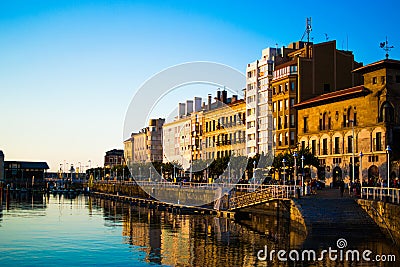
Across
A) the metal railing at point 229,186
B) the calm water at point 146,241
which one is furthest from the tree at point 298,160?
the calm water at point 146,241

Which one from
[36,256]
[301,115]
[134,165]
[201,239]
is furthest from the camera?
[134,165]

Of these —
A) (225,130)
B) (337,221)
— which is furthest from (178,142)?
(337,221)

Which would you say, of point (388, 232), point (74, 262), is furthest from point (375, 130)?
point (74, 262)

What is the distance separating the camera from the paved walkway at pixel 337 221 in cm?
4282

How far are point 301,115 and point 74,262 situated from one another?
173 ft

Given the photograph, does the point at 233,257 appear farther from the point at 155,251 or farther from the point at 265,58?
the point at 265,58

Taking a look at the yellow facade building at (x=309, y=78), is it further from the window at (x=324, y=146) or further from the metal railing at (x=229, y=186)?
the metal railing at (x=229, y=186)

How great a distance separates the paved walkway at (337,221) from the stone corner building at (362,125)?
50.0 feet

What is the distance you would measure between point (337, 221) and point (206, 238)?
10275mm

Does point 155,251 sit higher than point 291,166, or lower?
lower

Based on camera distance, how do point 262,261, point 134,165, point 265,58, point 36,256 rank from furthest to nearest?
point 134,165
point 265,58
point 36,256
point 262,261

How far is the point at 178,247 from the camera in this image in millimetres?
41719

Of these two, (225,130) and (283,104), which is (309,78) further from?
(225,130)

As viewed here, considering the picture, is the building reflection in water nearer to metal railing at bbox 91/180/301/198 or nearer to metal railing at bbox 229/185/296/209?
metal railing at bbox 229/185/296/209
